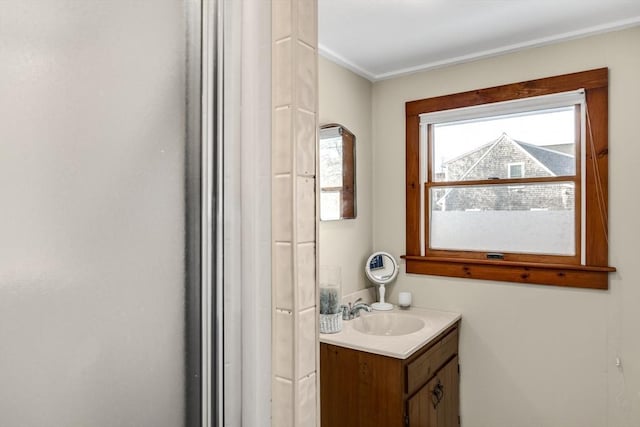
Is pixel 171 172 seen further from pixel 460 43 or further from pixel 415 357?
pixel 460 43

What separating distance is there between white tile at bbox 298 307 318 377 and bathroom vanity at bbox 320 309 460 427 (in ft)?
3.43

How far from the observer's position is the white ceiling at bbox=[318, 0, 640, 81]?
1887 mm

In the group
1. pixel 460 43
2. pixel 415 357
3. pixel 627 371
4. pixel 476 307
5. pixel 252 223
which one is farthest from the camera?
pixel 476 307

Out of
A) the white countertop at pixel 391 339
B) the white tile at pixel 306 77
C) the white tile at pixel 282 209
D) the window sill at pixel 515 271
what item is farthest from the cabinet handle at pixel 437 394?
the white tile at pixel 306 77

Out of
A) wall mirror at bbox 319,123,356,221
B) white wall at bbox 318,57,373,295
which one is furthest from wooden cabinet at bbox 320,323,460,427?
wall mirror at bbox 319,123,356,221

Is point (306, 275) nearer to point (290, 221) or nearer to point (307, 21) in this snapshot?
point (290, 221)

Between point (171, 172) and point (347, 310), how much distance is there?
6.16 feet

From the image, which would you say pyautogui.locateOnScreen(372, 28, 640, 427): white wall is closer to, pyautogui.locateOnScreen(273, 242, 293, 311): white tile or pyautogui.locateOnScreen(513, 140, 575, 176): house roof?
pyautogui.locateOnScreen(513, 140, 575, 176): house roof

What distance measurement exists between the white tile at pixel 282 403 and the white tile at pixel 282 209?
0.28 meters

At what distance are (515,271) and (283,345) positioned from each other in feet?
6.37

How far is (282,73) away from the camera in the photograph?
81 cm

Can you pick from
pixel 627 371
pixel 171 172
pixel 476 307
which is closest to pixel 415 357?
pixel 476 307

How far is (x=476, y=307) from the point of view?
246 cm

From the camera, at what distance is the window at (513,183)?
7.02 feet
